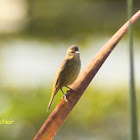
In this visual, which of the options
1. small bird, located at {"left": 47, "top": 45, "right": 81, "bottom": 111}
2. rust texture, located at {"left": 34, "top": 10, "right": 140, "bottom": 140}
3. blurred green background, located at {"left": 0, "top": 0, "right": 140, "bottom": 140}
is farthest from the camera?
blurred green background, located at {"left": 0, "top": 0, "right": 140, "bottom": 140}

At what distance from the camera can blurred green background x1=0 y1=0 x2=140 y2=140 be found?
192 cm

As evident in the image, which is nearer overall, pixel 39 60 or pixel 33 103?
pixel 33 103

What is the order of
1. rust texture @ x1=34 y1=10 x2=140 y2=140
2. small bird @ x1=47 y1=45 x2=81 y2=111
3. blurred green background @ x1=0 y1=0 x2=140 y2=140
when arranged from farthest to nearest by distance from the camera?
blurred green background @ x1=0 y1=0 x2=140 y2=140
small bird @ x1=47 y1=45 x2=81 y2=111
rust texture @ x1=34 y1=10 x2=140 y2=140

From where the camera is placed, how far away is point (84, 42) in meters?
2.14

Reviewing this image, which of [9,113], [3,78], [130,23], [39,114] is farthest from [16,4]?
[130,23]

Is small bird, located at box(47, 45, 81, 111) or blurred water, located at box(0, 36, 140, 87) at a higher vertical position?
small bird, located at box(47, 45, 81, 111)

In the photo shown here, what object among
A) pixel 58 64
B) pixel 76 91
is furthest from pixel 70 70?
pixel 58 64

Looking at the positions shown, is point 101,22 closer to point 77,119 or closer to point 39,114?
point 77,119

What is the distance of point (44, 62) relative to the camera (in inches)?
89.0

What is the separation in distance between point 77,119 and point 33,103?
71 cm

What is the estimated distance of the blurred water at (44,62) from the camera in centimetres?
200

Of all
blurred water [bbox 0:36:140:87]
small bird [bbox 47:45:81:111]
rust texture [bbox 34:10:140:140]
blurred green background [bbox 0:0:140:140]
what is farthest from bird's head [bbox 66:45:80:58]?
rust texture [bbox 34:10:140:140]

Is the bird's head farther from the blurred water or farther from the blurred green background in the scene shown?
the blurred water

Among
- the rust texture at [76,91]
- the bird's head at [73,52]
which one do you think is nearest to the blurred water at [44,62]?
the bird's head at [73,52]
